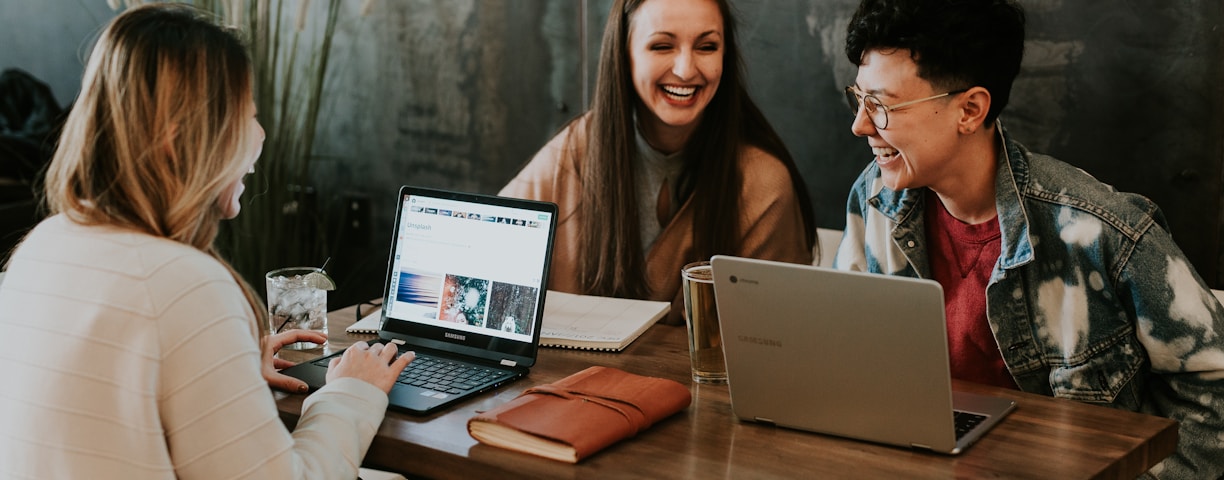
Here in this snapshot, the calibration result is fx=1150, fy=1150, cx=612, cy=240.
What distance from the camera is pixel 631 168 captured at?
2396 millimetres

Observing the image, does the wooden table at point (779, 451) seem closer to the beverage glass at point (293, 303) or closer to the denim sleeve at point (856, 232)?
the beverage glass at point (293, 303)

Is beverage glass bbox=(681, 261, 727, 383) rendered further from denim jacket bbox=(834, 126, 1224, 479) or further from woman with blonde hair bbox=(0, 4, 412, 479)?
woman with blonde hair bbox=(0, 4, 412, 479)

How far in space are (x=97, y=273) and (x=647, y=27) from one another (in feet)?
4.49

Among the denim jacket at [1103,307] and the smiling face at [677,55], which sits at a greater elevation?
the smiling face at [677,55]

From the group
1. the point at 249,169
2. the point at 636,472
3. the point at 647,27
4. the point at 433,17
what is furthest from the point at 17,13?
Answer: the point at 636,472

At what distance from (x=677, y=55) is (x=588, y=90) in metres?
0.93

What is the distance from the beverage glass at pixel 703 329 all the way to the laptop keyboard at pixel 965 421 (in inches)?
13.1

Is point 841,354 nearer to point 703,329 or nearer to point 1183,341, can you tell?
point 703,329

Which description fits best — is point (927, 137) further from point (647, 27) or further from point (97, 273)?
point (97, 273)

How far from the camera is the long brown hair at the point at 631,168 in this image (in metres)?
2.34

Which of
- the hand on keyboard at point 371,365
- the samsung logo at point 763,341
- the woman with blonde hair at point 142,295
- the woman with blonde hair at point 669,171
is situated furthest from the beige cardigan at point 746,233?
the woman with blonde hair at point 142,295

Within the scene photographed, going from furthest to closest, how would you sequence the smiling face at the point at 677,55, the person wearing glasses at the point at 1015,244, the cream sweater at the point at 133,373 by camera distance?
the smiling face at the point at 677,55
the person wearing glasses at the point at 1015,244
the cream sweater at the point at 133,373

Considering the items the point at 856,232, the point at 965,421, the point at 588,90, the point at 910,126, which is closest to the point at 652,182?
the point at 856,232

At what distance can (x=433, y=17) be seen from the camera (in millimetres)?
3562
